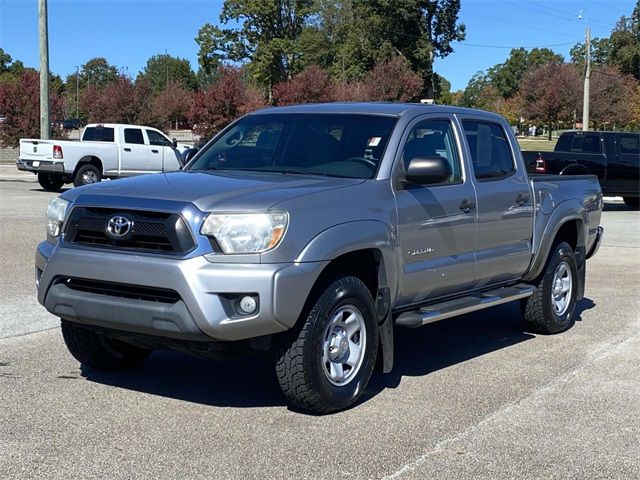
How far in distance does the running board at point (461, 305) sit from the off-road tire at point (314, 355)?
63 centimetres

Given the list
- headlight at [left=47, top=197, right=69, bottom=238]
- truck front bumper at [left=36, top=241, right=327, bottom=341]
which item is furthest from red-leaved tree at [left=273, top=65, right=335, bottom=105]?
truck front bumper at [left=36, top=241, right=327, bottom=341]

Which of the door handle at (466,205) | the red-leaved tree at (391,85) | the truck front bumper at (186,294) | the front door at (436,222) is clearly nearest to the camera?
the truck front bumper at (186,294)

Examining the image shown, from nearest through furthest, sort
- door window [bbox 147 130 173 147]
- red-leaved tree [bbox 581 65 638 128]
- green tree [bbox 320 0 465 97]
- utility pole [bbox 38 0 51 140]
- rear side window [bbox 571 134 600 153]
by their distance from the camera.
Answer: rear side window [bbox 571 134 600 153] < door window [bbox 147 130 173 147] < utility pole [bbox 38 0 51 140] < red-leaved tree [bbox 581 65 638 128] < green tree [bbox 320 0 465 97]

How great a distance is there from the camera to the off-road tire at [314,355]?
512 centimetres

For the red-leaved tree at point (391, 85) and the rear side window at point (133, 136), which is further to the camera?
the red-leaved tree at point (391, 85)

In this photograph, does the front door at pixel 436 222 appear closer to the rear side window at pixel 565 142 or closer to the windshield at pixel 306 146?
the windshield at pixel 306 146

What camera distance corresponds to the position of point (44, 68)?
26656 mm

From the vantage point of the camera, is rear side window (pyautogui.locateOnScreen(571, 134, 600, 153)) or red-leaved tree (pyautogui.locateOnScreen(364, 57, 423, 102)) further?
red-leaved tree (pyautogui.locateOnScreen(364, 57, 423, 102))

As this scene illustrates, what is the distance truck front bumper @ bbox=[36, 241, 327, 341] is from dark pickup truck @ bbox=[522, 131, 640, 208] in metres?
17.2

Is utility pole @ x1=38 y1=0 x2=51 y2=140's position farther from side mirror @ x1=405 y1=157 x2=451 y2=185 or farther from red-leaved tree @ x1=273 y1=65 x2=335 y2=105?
side mirror @ x1=405 y1=157 x2=451 y2=185

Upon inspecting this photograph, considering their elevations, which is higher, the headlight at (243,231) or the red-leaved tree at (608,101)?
the red-leaved tree at (608,101)

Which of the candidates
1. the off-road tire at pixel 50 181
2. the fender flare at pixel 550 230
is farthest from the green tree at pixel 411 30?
the fender flare at pixel 550 230

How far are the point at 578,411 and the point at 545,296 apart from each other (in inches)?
90.6

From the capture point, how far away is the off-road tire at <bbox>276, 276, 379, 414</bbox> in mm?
5125
